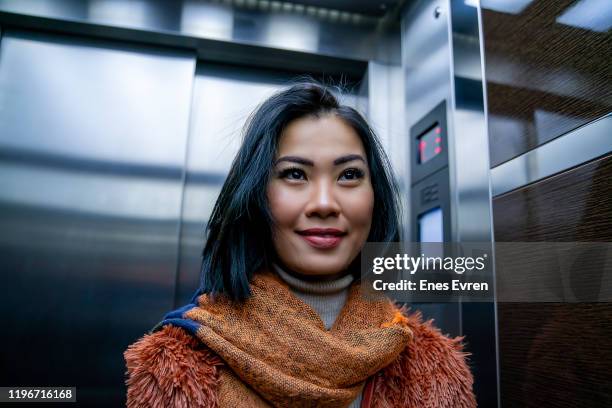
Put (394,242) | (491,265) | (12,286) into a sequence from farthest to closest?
(12,286) < (491,265) < (394,242)

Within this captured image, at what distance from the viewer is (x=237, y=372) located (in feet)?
1.81

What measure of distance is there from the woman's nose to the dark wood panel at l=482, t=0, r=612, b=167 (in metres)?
0.46

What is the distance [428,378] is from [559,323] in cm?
30

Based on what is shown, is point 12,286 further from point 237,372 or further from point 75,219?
point 237,372

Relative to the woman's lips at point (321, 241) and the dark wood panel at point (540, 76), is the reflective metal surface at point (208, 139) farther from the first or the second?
the woman's lips at point (321, 241)

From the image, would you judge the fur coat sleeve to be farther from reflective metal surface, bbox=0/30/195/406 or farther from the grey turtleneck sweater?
reflective metal surface, bbox=0/30/195/406

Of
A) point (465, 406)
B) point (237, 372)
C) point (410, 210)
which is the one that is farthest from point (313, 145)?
point (410, 210)

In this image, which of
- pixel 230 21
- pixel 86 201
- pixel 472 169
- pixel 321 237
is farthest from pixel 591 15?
pixel 86 201

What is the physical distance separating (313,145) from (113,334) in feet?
3.57

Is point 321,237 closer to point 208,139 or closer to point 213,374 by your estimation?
point 213,374

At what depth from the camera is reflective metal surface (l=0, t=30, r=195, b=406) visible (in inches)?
52.4

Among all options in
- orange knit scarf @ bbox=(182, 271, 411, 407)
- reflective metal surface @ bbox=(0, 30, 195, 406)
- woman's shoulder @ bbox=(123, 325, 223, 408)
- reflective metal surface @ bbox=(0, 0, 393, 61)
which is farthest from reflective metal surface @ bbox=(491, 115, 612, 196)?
reflective metal surface @ bbox=(0, 30, 195, 406)

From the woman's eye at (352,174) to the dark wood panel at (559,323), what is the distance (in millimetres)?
387

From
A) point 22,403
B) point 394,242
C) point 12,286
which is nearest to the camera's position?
point 394,242
